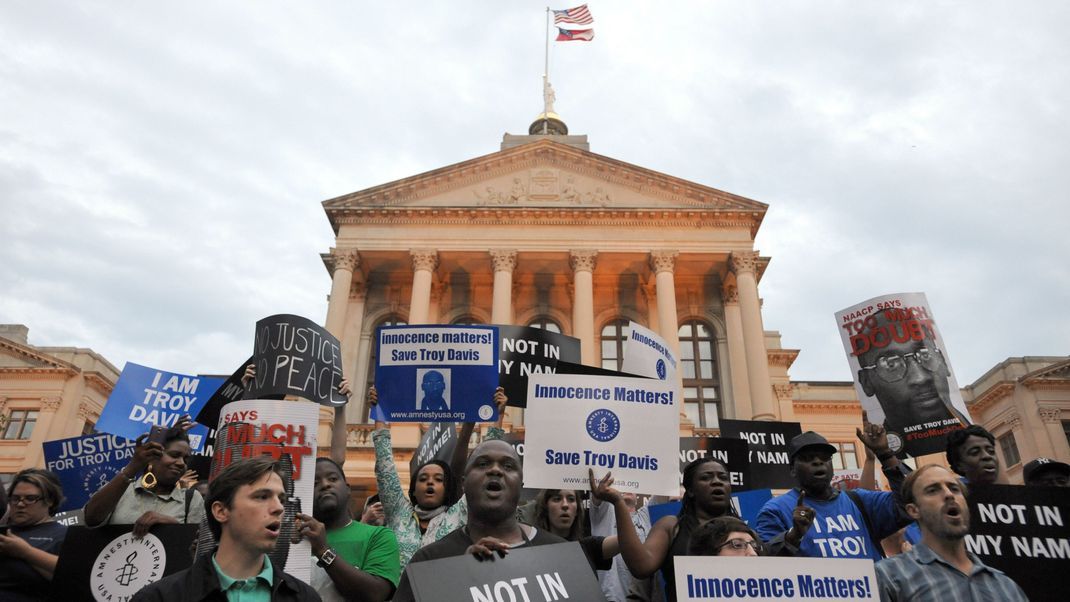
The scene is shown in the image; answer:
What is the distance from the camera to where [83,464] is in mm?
8164

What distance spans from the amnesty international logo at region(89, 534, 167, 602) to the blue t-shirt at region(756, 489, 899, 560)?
12.5 ft

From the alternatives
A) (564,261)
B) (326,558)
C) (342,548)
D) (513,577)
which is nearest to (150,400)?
(342,548)

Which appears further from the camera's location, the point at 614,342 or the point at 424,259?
the point at 614,342

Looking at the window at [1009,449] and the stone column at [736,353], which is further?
the window at [1009,449]

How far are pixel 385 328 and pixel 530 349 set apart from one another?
5.18ft

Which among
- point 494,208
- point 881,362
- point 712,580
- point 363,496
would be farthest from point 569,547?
point 494,208

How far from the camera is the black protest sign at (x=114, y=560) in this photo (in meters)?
4.29

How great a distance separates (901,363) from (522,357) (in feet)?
12.8

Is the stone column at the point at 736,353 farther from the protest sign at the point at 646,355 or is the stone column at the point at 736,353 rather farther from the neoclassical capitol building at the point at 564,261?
the protest sign at the point at 646,355

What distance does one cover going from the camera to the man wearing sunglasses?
23.3 feet

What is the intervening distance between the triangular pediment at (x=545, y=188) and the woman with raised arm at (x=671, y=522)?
24465mm

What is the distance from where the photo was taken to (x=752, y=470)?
28.2 ft

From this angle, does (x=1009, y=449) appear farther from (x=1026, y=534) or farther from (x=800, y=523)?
(x=800, y=523)

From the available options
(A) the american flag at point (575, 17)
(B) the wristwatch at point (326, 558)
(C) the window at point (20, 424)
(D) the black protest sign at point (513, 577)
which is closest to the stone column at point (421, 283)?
(A) the american flag at point (575, 17)
